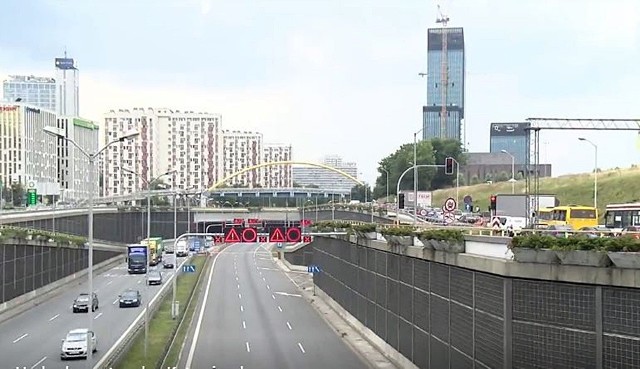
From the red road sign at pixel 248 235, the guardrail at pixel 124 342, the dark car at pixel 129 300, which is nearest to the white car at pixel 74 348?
the guardrail at pixel 124 342

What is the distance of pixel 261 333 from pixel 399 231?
18.3m

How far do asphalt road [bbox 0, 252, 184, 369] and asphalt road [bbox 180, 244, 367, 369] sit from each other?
5.31 meters

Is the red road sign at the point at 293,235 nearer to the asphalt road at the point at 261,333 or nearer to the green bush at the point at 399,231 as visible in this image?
the asphalt road at the point at 261,333

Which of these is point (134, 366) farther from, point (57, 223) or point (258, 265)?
point (258, 265)

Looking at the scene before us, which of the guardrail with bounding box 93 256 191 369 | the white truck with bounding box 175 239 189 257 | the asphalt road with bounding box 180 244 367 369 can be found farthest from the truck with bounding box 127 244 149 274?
the guardrail with bounding box 93 256 191 369

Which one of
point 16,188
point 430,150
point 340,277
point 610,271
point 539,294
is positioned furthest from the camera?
point 16,188

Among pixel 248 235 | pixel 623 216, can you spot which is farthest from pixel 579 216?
pixel 248 235

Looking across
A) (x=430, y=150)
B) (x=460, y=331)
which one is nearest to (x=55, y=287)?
(x=460, y=331)

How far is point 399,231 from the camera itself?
42.3 metres

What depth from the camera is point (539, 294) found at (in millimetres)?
23812

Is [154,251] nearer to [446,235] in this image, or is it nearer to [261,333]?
[261,333]

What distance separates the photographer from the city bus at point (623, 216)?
2014 inches

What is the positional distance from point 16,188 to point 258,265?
2997 inches

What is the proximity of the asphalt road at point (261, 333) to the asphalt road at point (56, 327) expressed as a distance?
5.31 meters
